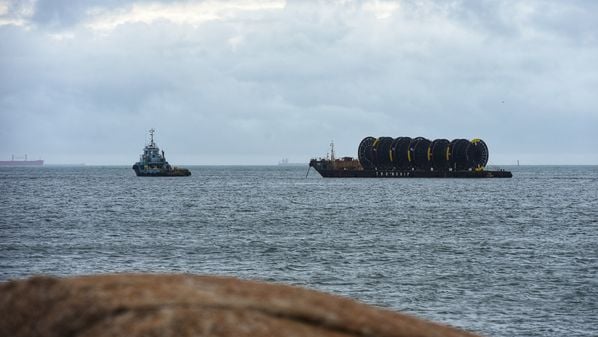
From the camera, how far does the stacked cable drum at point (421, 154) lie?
5792 inches

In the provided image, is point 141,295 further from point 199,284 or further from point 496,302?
point 496,302

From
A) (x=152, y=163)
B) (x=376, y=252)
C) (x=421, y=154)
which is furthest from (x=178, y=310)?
(x=152, y=163)

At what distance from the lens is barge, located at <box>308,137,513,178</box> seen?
14762cm

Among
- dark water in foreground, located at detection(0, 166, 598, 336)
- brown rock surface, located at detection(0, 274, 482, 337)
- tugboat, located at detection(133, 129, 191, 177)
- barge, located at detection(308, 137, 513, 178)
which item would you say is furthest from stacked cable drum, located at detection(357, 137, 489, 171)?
brown rock surface, located at detection(0, 274, 482, 337)

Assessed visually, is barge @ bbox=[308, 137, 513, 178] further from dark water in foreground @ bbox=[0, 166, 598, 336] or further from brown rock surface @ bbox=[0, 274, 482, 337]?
brown rock surface @ bbox=[0, 274, 482, 337]

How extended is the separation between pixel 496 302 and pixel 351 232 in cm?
2551

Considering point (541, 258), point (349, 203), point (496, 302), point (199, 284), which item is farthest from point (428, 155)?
point (199, 284)

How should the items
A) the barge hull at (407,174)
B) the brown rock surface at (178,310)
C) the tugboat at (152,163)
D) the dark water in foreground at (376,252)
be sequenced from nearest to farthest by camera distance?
1. the brown rock surface at (178,310)
2. the dark water in foreground at (376,252)
3. the barge hull at (407,174)
4. the tugboat at (152,163)

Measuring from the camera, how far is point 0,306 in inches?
152

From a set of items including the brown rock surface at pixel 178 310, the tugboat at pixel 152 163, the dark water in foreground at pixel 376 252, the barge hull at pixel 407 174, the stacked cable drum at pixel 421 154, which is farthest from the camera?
the tugboat at pixel 152 163

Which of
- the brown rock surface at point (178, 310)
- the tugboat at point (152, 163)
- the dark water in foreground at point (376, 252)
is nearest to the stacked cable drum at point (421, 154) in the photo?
the tugboat at point (152, 163)

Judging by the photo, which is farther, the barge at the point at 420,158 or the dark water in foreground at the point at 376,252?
the barge at the point at 420,158

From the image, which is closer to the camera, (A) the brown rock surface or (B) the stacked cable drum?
(A) the brown rock surface

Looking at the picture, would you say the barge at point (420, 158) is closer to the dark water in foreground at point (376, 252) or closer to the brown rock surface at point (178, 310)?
the dark water in foreground at point (376, 252)
